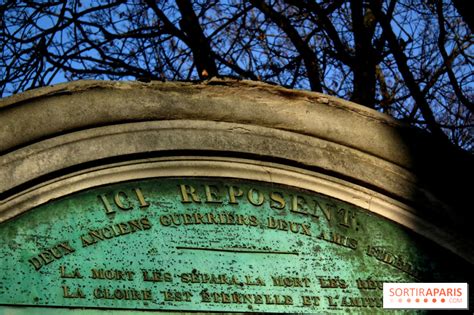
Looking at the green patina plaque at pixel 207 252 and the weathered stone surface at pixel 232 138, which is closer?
the green patina plaque at pixel 207 252

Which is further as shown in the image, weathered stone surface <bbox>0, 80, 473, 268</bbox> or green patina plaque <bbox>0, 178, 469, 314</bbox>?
weathered stone surface <bbox>0, 80, 473, 268</bbox>

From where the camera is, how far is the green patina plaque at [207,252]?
15.6 ft

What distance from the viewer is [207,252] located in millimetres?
4977

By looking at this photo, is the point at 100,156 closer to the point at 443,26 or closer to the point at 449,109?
the point at 443,26

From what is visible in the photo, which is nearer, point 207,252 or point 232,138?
point 207,252

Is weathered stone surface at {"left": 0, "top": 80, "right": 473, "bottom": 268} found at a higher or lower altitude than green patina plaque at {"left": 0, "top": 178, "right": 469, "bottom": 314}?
higher

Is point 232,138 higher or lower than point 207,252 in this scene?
higher

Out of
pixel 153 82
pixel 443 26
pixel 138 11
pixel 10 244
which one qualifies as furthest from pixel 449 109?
pixel 10 244

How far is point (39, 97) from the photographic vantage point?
16.2 ft

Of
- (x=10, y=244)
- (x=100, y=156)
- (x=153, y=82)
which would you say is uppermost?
(x=153, y=82)

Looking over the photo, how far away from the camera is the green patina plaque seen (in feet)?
15.6

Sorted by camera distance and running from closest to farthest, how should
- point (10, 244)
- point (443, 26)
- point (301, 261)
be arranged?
point (10, 244), point (301, 261), point (443, 26)

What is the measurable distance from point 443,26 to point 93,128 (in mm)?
4034

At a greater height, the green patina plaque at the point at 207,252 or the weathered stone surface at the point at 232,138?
the weathered stone surface at the point at 232,138
